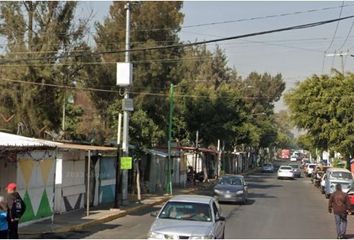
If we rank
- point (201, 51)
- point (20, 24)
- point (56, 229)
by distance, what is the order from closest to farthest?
point (56, 229) → point (20, 24) → point (201, 51)

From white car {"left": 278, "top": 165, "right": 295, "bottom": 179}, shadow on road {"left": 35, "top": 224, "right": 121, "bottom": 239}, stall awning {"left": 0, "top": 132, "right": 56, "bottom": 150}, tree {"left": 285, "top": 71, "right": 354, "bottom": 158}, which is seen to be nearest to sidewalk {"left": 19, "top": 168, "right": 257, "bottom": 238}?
shadow on road {"left": 35, "top": 224, "right": 121, "bottom": 239}

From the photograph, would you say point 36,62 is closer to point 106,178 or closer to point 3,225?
point 106,178

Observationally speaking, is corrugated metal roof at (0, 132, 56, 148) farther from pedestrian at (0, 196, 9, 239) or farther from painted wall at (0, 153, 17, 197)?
pedestrian at (0, 196, 9, 239)

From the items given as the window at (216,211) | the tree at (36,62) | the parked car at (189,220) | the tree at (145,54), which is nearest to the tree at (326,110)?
the tree at (145,54)

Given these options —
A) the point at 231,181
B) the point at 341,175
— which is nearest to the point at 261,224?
the point at 231,181

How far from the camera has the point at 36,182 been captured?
20031 mm

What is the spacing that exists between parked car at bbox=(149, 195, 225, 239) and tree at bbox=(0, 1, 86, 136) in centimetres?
2280

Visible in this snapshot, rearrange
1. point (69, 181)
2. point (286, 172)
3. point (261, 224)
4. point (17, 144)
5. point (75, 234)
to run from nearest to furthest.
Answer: point (17, 144) → point (75, 234) → point (261, 224) → point (69, 181) → point (286, 172)

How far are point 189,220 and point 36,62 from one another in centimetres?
2466

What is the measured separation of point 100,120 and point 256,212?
23775mm

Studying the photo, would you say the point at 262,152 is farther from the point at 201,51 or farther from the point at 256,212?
the point at 256,212

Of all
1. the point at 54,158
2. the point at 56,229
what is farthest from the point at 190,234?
the point at 54,158

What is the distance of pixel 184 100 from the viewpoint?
5581 cm

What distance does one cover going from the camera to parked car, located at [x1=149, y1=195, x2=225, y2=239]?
13.1 metres
